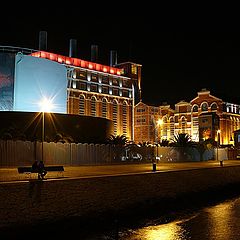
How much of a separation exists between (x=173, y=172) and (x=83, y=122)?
2309 cm

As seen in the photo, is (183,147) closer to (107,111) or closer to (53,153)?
(53,153)

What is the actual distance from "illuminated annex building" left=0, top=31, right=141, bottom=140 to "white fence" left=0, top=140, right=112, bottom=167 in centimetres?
1587

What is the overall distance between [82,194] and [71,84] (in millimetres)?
83852

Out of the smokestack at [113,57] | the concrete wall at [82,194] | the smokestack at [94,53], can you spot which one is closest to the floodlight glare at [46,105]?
the concrete wall at [82,194]

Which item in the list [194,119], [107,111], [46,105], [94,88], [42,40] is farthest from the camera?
[107,111]

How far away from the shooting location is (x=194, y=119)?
112500 millimetres

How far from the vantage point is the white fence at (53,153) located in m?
38.0

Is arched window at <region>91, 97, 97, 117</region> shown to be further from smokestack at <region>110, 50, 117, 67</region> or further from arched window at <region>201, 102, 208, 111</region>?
arched window at <region>201, 102, 208, 111</region>

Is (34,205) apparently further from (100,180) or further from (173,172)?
(173,172)

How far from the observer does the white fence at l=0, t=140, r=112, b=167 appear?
37969mm

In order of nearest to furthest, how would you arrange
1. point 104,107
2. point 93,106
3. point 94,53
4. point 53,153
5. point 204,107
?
1. point 53,153
2. point 204,107
3. point 93,106
4. point 104,107
5. point 94,53

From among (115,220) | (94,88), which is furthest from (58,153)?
(94,88)

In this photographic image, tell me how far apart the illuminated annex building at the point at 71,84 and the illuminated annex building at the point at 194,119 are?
4.41 metres

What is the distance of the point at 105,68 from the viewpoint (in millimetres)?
115312
